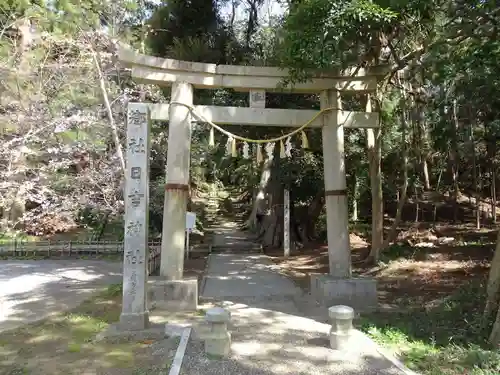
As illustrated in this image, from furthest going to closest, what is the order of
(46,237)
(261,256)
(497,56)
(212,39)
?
(46,237), (261,256), (212,39), (497,56)

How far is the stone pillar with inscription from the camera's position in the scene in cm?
610

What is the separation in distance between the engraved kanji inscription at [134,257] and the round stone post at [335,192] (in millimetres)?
3596

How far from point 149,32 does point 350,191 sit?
1141 cm

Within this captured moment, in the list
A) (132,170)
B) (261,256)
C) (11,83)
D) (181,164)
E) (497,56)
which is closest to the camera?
(132,170)

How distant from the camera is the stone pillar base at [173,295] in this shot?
737 centimetres

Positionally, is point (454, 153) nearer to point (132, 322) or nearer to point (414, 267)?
point (414, 267)

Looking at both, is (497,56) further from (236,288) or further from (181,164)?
(236,288)

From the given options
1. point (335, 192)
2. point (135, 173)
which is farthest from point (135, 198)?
point (335, 192)

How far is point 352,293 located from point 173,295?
124 inches

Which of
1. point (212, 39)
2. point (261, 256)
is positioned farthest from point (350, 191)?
point (212, 39)

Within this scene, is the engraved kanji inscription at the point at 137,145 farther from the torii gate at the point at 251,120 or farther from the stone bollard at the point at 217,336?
the stone bollard at the point at 217,336

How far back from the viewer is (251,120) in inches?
315

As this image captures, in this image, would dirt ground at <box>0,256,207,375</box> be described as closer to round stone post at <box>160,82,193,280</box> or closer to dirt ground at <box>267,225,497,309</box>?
round stone post at <box>160,82,193,280</box>

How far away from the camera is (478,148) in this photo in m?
20.5
